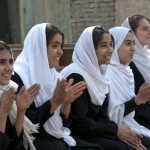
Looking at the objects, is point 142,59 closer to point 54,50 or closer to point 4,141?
point 54,50

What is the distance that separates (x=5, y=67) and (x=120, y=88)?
1.54m

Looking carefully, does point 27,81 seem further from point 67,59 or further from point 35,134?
point 67,59

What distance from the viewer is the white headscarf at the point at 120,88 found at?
4707 mm

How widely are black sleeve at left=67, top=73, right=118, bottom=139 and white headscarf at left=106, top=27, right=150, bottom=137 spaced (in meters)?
0.29

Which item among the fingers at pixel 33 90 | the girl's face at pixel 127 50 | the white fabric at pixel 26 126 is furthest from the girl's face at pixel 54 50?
the girl's face at pixel 127 50

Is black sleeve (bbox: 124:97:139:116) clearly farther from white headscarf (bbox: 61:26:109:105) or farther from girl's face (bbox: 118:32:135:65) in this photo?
girl's face (bbox: 118:32:135:65)

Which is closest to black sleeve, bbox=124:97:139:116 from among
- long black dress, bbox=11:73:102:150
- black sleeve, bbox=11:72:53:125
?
long black dress, bbox=11:73:102:150

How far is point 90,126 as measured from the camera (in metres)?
4.27

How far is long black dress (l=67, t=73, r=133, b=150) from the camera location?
4.28 meters

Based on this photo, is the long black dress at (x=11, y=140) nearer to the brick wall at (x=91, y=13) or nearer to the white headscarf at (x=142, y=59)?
the white headscarf at (x=142, y=59)

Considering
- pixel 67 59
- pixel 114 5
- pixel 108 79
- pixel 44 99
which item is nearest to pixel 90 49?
pixel 108 79

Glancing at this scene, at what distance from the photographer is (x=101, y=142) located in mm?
4328

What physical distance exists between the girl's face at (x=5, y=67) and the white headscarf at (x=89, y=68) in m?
0.83

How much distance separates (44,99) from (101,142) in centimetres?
64
